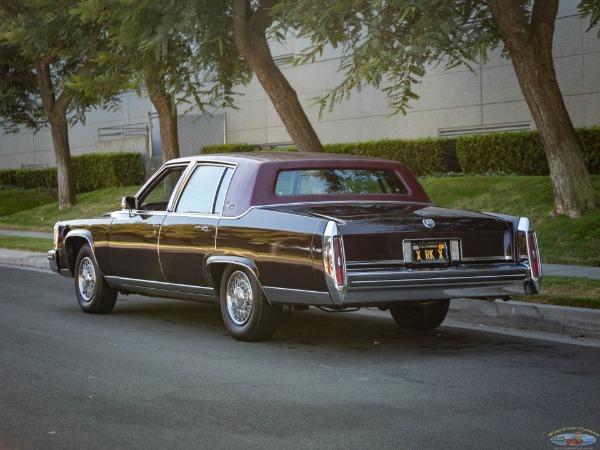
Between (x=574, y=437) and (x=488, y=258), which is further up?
(x=488, y=258)

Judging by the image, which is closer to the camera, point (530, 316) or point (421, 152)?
point (530, 316)

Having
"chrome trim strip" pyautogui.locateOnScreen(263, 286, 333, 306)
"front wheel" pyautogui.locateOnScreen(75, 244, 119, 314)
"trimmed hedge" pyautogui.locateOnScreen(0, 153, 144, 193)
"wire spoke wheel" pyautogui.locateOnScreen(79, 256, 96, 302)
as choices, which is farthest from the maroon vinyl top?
"trimmed hedge" pyautogui.locateOnScreen(0, 153, 144, 193)

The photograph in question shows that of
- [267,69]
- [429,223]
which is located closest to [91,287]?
[429,223]

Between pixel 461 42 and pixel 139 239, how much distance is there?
612 cm

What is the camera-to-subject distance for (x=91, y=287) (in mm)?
12461

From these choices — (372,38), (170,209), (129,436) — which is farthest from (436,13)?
(129,436)

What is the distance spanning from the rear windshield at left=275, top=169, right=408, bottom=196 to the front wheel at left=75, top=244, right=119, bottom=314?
284 cm

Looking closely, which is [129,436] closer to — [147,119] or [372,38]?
[372,38]

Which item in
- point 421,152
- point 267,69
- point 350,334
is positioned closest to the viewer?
point 350,334

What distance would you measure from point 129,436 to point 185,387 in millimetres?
1506

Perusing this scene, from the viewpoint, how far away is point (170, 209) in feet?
36.6

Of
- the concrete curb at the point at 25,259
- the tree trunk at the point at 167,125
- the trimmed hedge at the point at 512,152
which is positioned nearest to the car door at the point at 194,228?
the concrete curb at the point at 25,259

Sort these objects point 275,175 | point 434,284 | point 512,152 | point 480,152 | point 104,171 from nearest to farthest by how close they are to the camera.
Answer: point 434,284 → point 275,175 → point 512,152 → point 480,152 → point 104,171

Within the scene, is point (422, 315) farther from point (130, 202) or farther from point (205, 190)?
point (130, 202)
